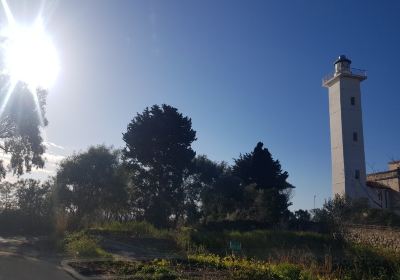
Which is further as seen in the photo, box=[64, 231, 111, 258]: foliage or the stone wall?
the stone wall

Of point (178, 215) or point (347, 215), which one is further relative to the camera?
point (178, 215)

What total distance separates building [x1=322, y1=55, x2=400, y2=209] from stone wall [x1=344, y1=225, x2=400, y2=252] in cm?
1383

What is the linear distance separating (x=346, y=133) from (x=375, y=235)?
19.0 metres

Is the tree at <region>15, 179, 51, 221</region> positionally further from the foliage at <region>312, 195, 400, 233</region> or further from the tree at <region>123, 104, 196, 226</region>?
the foliage at <region>312, 195, 400, 233</region>

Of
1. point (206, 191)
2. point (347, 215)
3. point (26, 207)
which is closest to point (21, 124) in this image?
point (26, 207)

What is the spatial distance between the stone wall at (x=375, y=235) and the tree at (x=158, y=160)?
1566cm

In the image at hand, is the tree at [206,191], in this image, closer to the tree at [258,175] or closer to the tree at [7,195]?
the tree at [258,175]

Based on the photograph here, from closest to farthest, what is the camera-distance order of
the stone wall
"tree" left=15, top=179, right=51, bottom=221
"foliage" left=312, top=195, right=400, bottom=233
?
the stone wall < "tree" left=15, top=179, right=51, bottom=221 < "foliage" left=312, top=195, right=400, bottom=233

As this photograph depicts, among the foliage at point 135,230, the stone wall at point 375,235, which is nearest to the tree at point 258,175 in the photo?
the stone wall at point 375,235

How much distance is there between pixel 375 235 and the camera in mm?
25500

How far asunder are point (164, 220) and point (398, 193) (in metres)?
21.9

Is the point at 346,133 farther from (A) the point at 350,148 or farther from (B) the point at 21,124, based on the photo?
(B) the point at 21,124

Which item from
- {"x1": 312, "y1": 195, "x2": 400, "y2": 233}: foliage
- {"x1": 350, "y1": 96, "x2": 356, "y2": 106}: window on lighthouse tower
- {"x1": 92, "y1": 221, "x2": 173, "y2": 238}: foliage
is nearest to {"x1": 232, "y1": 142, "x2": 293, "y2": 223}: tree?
{"x1": 312, "y1": 195, "x2": 400, "y2": 233}: foliage

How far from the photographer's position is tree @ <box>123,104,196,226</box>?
39.2 metres
